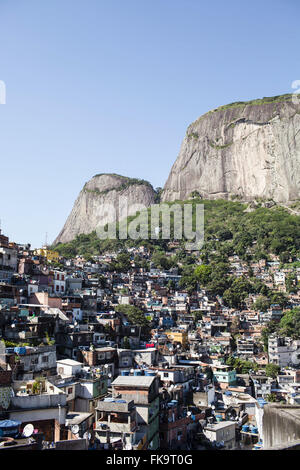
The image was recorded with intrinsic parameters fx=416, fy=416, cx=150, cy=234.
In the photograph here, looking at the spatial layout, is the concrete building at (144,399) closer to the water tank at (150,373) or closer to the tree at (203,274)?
the water tank at (150,373)

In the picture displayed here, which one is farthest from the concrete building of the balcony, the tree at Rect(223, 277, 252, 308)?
the tree at Rect(223, 277, 252, 308)

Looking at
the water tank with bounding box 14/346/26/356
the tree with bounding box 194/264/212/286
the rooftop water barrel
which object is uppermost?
the tree with bounding box 194/264/212/286

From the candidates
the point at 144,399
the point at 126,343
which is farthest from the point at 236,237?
the point at 144,399

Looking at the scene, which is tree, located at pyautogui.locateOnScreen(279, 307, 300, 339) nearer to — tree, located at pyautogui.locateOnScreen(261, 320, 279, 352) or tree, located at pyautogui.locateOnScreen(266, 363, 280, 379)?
tree, located at pyautogui.locateOnScreen(261, 320, 279, 352)

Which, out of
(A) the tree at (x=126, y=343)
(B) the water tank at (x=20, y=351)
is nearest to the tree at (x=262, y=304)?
(A) the tree at (x=126, y=343)

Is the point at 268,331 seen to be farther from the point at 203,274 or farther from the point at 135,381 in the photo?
the point at 135,381
